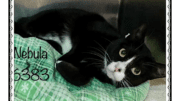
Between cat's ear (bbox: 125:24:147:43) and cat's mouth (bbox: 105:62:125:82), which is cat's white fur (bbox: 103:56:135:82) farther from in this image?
cat's ear (bbox: 125:24:147:43)

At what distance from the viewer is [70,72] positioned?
2.67 feet

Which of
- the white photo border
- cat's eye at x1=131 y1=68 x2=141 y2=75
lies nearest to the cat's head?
cat's eye at x1=131 y1=68 x2=141 y2=75

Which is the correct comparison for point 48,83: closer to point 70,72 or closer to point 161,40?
point 70,72

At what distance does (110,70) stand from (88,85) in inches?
6.0

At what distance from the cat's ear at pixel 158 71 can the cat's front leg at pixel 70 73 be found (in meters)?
0.40

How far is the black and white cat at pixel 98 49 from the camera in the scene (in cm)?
85

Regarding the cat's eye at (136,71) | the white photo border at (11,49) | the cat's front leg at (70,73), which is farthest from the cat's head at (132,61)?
the white photo border at (11,49)

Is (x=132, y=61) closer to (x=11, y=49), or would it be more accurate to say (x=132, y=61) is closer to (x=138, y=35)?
(x=138, y=35)

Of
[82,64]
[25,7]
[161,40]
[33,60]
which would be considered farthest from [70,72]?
[161,40]

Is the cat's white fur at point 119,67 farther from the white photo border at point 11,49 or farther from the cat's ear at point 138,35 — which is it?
the white photo border at point 11,49

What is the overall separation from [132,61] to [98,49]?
0.21 m

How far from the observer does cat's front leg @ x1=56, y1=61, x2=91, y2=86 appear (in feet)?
2.64

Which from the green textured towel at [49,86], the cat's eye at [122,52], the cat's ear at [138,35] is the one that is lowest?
the green textured towel at [49,86]

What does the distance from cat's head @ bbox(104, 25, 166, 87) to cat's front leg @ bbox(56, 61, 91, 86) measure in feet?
0.53
